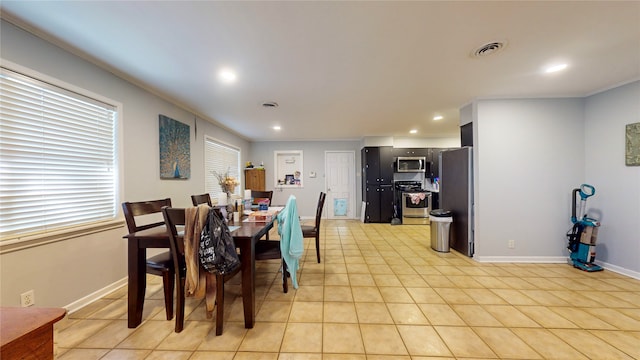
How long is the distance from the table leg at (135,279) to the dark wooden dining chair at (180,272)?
1.06ft

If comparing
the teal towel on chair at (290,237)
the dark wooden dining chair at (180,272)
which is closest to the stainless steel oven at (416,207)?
the teal towel on chair at (290,237)

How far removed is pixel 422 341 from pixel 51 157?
3223mm

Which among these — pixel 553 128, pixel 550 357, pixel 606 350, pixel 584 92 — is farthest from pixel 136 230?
pixel 584 92

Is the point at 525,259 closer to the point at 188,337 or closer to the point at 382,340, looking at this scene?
the point at 382,340

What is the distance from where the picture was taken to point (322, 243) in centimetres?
406

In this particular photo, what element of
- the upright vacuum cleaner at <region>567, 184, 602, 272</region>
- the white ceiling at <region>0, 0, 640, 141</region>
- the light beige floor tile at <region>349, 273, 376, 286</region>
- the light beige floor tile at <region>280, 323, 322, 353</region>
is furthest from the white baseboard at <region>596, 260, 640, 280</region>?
the light beige floor tile at <region>280, 323, 322, 353</region>

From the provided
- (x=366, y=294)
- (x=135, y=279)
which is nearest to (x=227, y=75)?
(x=135, y=279)

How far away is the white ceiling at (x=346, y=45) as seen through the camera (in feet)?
4.93

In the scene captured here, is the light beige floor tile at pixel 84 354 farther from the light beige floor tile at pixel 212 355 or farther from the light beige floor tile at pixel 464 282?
the light beige floor tile at pixel 464 282

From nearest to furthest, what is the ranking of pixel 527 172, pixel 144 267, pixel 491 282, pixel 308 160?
pixel 144 267, pixel 491 282, pixel 527 172, pixel 308 160

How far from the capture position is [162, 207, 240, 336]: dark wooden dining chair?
1.59 metres

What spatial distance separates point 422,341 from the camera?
1.61m

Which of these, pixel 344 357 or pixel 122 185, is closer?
pixel 344 357

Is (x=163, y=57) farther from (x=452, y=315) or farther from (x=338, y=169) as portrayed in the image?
(x=338, y=169)
